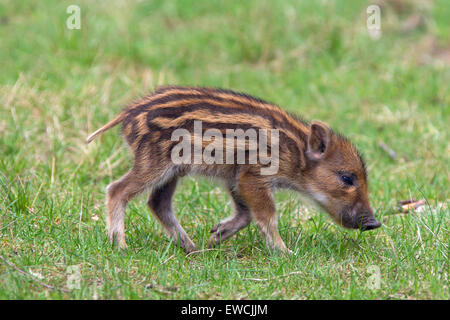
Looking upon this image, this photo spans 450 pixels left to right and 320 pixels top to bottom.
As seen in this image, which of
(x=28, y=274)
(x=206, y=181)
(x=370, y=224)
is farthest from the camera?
(x=206, y=181)

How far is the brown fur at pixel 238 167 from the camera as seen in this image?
550 cm

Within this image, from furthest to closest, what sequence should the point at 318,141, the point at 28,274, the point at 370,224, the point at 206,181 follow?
the point at 206,181 → the point at 318,141 → the point at 370,224 → the point at 28,274

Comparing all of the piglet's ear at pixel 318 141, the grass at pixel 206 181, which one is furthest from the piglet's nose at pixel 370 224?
the piglet's ear at pixel 318 141

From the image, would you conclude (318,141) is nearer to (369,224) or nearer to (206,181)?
(369,224)

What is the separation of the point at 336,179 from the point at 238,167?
826mm

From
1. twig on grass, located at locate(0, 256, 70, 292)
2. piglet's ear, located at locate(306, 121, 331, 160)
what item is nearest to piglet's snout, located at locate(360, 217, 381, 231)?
piglet's ear, located at locate(306, 121, 331, 160)

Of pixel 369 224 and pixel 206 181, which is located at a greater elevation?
pixel 206 181

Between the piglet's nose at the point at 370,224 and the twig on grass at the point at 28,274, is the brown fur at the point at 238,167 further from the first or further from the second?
the twig on grass at the point at 28,274

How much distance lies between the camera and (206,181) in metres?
5.96

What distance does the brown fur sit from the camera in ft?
18.0

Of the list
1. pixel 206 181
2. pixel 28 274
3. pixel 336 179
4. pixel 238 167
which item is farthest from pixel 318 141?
pixel 28 274
